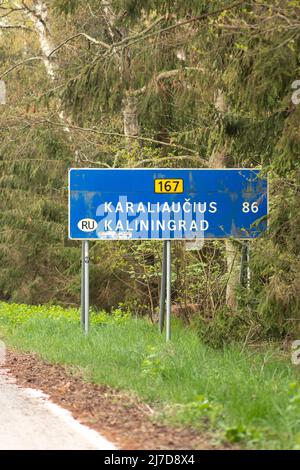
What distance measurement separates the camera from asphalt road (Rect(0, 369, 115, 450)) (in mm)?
7125

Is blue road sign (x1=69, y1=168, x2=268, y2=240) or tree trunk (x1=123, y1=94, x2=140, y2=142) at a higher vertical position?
tree trunk (x1=123, y1=94, x2=140, y2=142)

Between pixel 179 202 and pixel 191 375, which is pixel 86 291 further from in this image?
pixel 191 375

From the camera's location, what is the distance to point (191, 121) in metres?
18.6

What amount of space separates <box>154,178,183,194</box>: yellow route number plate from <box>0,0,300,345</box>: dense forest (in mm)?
758

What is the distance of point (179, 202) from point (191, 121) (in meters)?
4.85

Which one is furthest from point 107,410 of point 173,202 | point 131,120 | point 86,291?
point 131,120

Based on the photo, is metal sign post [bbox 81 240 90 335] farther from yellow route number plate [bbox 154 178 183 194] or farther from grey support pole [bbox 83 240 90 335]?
yellow route number plate [bbox 154 178 183 194]

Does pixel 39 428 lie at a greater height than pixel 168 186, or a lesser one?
lesser

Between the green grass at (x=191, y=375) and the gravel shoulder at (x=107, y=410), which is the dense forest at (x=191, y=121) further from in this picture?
the gravel shoulder at (x=107, y=410)

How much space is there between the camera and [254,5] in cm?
987

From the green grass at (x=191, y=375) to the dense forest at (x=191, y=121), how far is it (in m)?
0.66

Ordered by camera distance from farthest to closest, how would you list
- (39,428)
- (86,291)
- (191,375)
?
(86,291), (191,375), (39,428)

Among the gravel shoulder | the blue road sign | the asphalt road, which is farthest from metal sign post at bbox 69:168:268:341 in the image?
the asphalt road

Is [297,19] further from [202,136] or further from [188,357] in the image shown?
[202,136]
